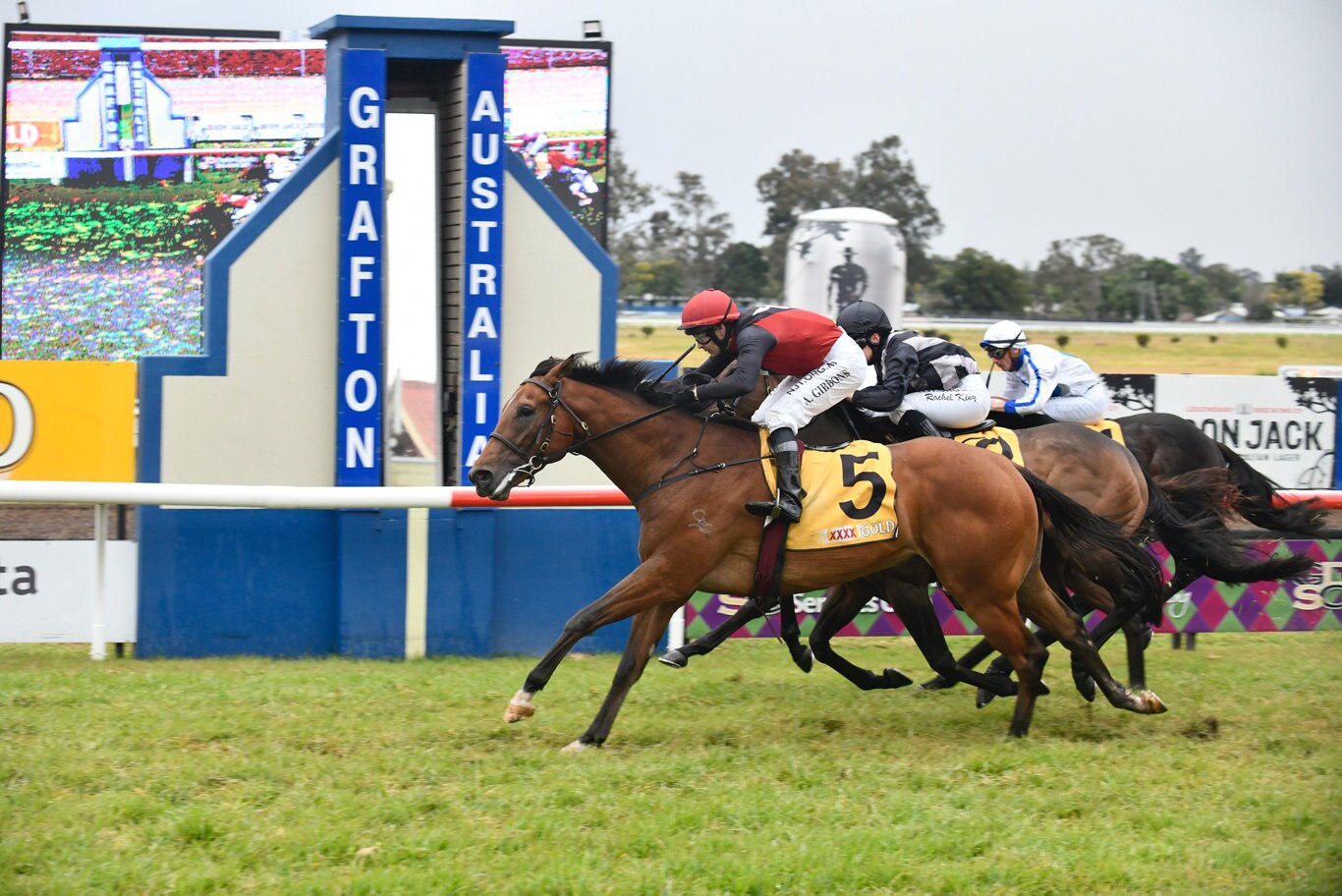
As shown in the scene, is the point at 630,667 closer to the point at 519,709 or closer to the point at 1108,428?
the point at 519,709

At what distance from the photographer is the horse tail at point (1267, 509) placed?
8.09 m

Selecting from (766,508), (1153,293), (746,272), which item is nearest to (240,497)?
(766,508)

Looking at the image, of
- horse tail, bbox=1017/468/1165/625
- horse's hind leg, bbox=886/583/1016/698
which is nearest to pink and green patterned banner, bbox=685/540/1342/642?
horse's hind leg, bbox=886/583/1016/698

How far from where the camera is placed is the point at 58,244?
70.7ft

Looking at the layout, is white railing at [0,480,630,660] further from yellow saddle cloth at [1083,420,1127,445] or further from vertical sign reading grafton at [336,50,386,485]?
yellow saddle cloth at [1083,420,1127,445]

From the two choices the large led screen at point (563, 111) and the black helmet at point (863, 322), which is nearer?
→ the black helmet at point (863, 322)

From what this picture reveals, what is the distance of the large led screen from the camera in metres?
21.5

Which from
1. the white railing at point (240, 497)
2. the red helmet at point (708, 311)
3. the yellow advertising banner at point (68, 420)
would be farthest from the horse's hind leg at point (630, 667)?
the yellow advertising banner at point (68, 420)

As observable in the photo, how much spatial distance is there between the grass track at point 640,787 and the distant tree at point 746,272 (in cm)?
3312

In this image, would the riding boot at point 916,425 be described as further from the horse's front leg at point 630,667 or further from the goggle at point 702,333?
the horse's front leg at point 630,667

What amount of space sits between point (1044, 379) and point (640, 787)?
3.90 metres

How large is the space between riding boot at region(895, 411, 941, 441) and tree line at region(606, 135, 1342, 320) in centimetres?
3183

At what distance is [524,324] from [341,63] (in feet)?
6.06

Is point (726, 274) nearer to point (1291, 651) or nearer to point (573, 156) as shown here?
point (573, 156)
